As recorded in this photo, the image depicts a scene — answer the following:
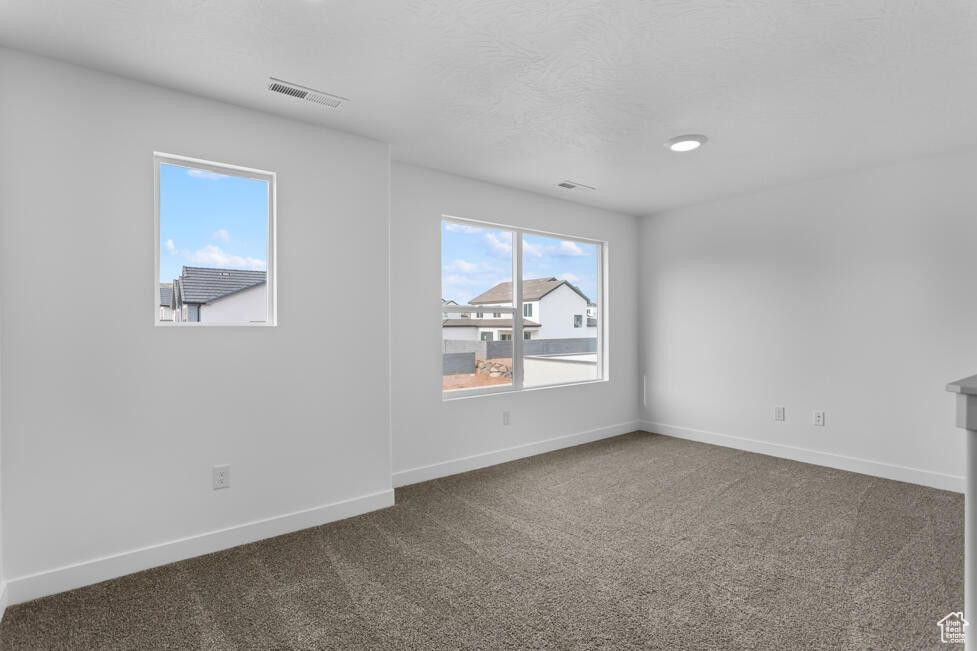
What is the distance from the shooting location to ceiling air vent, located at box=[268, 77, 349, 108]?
2537 millimetres

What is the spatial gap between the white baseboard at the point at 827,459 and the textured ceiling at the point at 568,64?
2.32m

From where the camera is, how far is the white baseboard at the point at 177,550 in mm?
2229

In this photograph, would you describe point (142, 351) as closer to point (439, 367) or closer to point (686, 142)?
point (439, 367)

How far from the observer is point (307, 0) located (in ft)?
6.14

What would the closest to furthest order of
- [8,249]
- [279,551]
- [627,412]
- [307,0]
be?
[307,0], [8,249], [279,551], [627,412]

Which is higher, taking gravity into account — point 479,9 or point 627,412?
point 479,9

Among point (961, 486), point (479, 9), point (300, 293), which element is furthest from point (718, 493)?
point (479, 9)

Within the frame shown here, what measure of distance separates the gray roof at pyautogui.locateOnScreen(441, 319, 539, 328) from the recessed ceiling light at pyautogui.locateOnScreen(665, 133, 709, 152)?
6.39 ft

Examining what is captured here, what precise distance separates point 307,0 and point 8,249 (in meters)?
1.66

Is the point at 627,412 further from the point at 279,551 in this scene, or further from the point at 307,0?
the point at 307,0

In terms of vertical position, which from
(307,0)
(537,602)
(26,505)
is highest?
(307,0)

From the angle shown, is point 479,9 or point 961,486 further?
point 961,486

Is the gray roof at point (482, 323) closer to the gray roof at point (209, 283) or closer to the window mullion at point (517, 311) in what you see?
the window mullion at point (517, 311)

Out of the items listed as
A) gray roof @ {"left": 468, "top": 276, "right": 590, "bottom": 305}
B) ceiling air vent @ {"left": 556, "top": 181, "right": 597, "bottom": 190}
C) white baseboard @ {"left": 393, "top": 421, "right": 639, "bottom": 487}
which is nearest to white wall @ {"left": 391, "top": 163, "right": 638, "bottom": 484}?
white baseboard @ {"left": 393, "top": 421, "right": 639, "bottom": 487}
